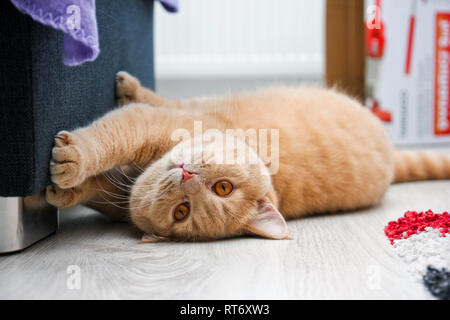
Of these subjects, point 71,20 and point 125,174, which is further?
point 125,174

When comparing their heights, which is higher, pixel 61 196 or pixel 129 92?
pixel 129 92

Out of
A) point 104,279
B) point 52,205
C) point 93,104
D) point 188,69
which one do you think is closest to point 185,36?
point 188,69

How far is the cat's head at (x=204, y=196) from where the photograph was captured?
123 cm

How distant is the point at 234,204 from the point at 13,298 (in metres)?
0.58

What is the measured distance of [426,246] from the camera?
44.7 inches

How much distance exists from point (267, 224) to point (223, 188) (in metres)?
0.17

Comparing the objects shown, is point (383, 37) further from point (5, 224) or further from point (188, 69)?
point (5, 224)

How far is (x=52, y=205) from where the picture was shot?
4.33ft

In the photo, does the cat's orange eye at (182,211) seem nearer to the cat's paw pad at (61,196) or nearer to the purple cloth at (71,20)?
the cat's paw pad at (61,196)

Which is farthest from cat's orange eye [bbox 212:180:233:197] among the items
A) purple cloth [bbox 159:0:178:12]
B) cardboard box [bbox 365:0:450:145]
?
cardboard box [bbox 365:0:450:145]

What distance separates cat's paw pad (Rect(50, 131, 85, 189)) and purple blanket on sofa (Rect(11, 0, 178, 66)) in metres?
0.22

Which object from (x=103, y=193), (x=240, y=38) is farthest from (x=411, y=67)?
(x=103, y=193)

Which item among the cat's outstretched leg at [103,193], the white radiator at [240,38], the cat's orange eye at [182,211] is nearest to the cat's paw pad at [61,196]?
the cat's outstretched leg at [103,193]

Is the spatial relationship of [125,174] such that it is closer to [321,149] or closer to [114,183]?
[114,183]
